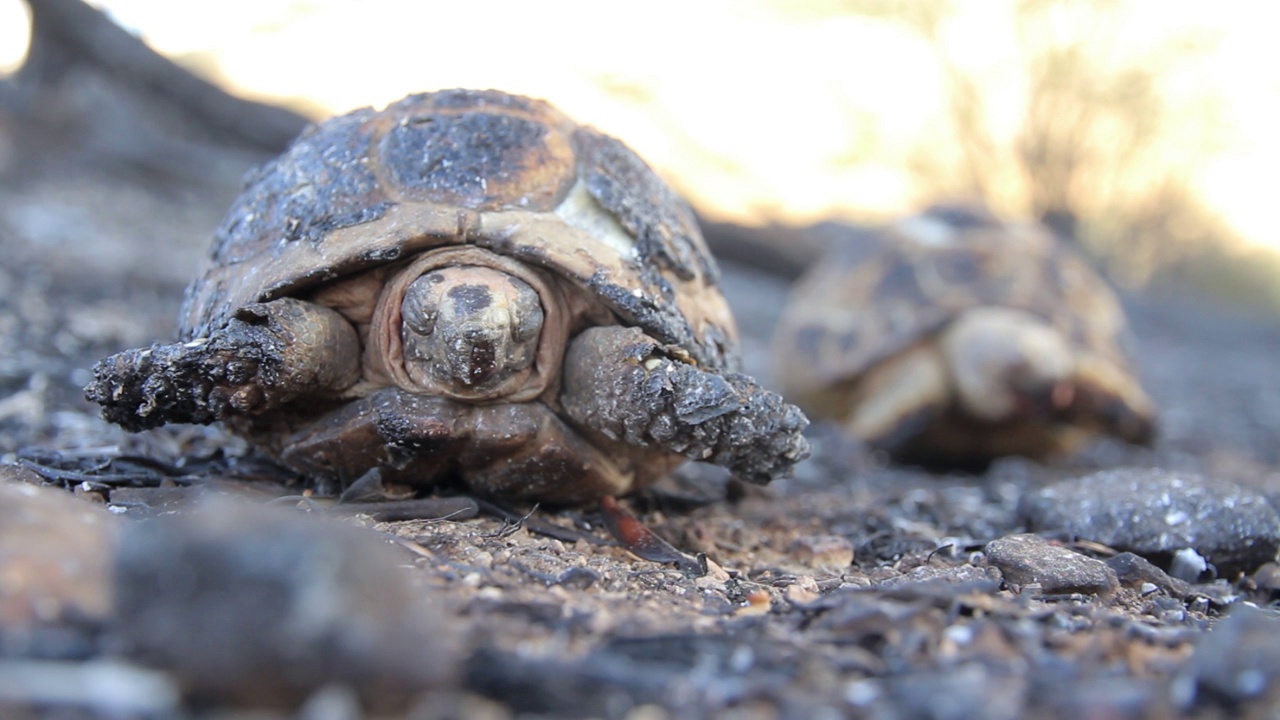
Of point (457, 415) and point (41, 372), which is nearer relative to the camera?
point (457, 415)

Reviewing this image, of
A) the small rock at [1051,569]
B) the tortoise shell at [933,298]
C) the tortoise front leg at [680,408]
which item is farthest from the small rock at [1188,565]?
the tortoise shell at [933,298]

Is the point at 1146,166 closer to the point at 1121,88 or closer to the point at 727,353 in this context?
the point at 1121,88

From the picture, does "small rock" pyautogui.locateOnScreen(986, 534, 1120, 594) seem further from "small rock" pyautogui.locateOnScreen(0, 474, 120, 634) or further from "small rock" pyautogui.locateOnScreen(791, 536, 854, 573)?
"small rock" pyautogui.locateOnScreen(0, 474, 120, 634)

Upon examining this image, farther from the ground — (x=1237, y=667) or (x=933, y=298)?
(x=933, y=298)

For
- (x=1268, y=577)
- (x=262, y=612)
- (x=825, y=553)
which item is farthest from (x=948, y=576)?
(x=262, y=612)

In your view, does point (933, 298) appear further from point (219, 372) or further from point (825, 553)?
point (219, 372)

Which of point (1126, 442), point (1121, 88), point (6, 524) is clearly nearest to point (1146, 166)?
point (1121, 88)

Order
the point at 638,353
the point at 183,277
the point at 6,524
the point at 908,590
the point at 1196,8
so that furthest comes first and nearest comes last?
the point at 1196,8, the point at 183,277, the point at 638,353, the point at 908,590, the point at 6,524

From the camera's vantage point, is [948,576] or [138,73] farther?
[138,73]
